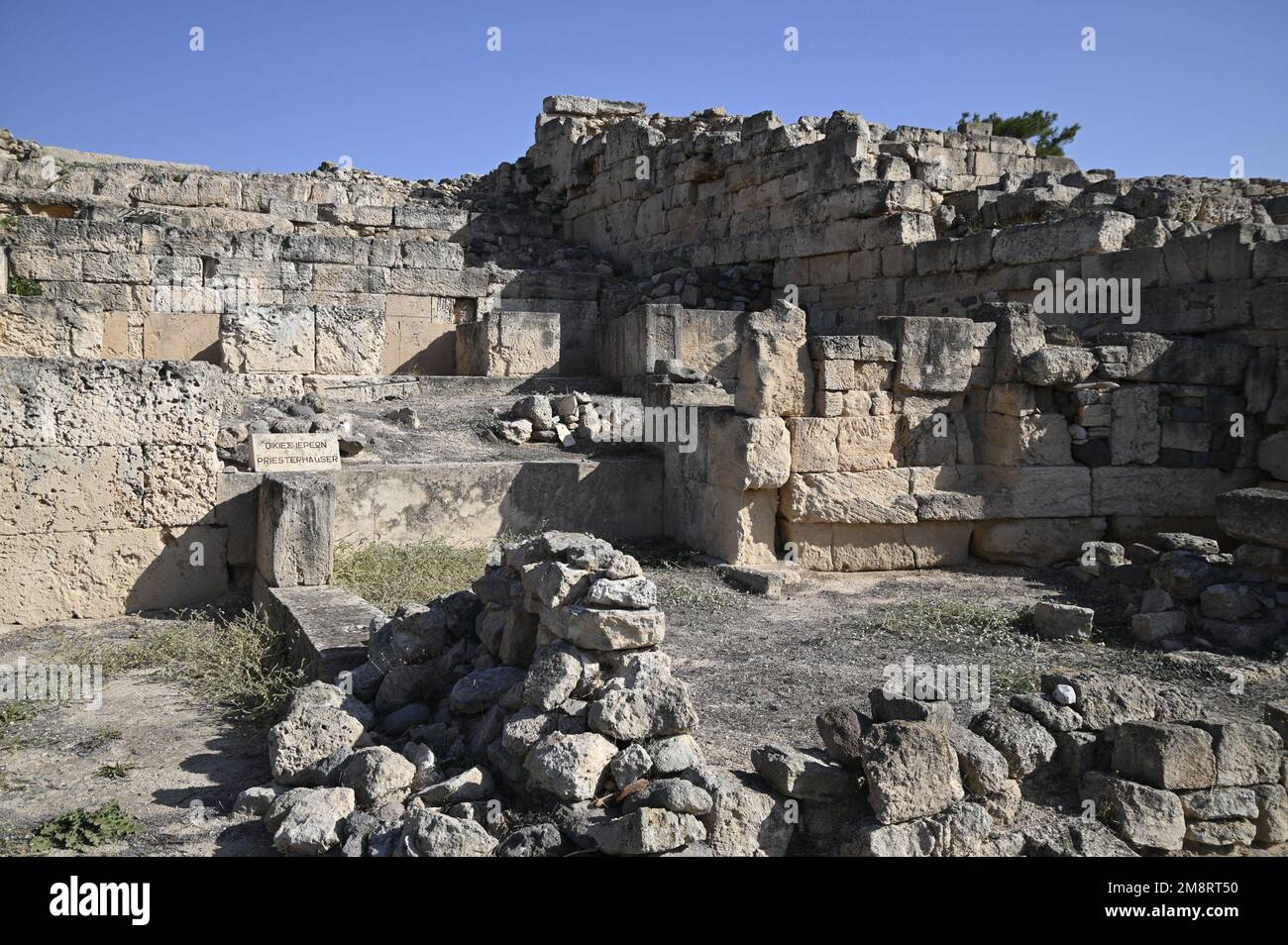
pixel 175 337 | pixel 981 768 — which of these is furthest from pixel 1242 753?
pixel 175 337

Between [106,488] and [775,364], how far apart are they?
4.89 meters

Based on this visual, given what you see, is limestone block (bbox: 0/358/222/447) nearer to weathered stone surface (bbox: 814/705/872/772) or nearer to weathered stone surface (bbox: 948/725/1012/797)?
weathered stone surface (bbox: 814/705/872/772)

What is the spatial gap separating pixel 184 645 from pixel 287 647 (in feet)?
2.22

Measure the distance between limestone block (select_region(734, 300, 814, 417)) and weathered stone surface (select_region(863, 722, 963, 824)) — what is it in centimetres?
446

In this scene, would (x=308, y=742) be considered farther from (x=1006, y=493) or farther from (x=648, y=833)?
(x=1006, y=493)

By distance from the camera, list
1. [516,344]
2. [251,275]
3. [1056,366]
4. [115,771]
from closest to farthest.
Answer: [115,771] → [1056,366] → [516,344] → [251,275]

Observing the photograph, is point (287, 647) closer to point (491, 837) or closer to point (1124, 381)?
point (491, 837)

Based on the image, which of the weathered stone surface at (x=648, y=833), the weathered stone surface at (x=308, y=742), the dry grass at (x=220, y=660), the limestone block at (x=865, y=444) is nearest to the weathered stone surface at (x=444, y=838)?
the weathered stone surface at (x=648, y=833)

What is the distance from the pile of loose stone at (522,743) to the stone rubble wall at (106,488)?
8.23 feet

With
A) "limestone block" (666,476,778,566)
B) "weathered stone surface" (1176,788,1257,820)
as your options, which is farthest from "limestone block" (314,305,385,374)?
"weathered stone surface" (1176,788,1257,820)

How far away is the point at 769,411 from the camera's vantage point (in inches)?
319

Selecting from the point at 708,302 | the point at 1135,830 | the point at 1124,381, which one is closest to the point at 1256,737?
the point at 1135,830

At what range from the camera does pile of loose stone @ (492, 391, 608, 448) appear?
986 centimetres

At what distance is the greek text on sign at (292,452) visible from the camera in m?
7.76
